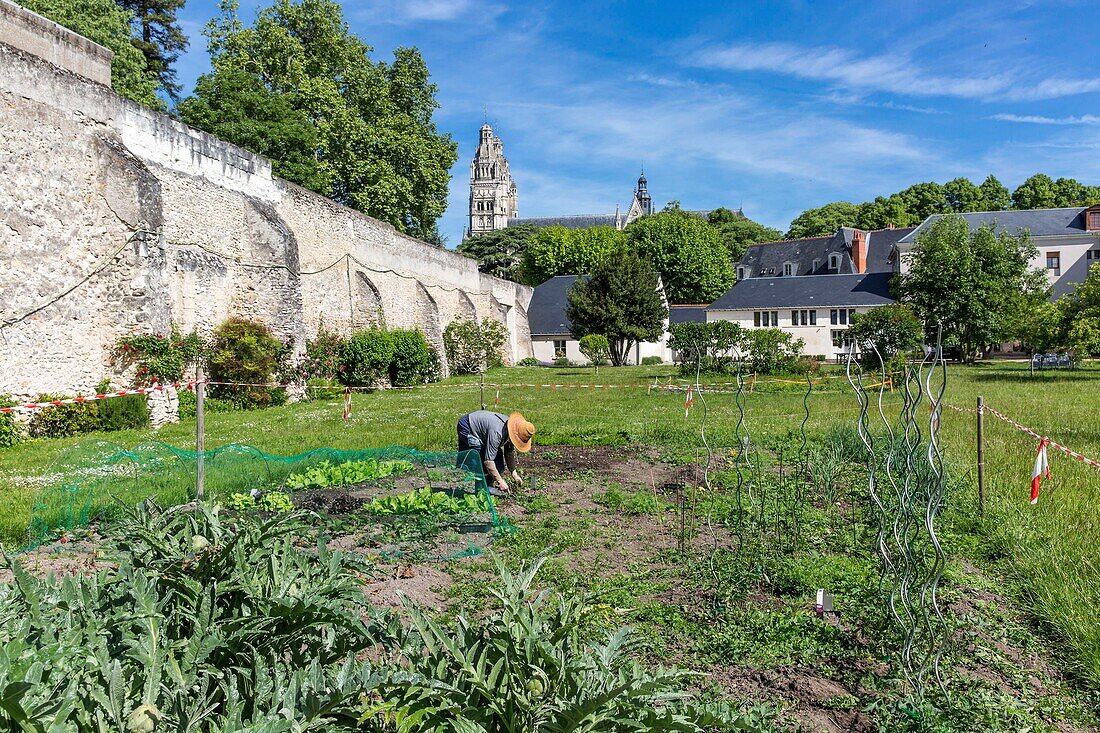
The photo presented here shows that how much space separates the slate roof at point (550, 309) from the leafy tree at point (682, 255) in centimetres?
916

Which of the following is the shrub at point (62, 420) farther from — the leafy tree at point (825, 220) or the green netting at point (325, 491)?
the leafy tree at point (825, 220)

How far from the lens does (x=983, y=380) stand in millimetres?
24312

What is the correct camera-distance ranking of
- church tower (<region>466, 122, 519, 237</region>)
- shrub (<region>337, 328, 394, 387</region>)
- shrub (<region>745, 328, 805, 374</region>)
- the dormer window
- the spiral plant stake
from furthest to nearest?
church tower (<region>466, 122, 519, 237</region>) < the dormer window < shrub (<region>745, 328, 805, 374</region>) < shrub (<region>337, 328, 394, 387</region>) < the spiral plant stake

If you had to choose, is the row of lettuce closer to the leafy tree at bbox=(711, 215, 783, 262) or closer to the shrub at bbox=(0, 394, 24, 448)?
the shrub at bbox=(0, 394, 24, 448)

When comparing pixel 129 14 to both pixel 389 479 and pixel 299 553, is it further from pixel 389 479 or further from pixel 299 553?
pixel 299 553

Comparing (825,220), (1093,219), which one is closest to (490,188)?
(825,220)

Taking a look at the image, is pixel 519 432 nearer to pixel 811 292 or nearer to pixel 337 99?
pixel 337 99

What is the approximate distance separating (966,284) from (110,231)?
120ft

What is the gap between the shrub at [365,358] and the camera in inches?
863

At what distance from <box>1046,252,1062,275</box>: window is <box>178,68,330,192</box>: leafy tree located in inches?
2029

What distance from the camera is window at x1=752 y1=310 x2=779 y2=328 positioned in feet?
155

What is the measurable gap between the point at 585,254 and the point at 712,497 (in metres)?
57.6

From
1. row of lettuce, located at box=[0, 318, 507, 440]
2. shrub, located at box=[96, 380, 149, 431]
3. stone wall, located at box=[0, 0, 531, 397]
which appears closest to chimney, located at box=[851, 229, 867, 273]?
row of lettuce, located at box=[0, 318, 507, 440]

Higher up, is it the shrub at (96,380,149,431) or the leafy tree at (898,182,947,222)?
the leafy tree at (898,182,947,222)
